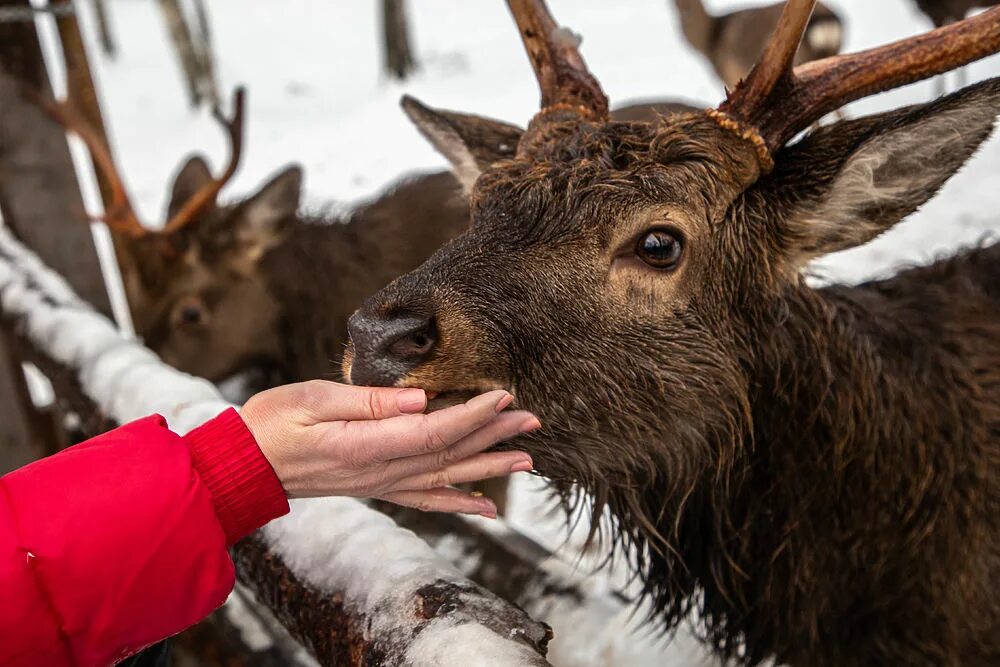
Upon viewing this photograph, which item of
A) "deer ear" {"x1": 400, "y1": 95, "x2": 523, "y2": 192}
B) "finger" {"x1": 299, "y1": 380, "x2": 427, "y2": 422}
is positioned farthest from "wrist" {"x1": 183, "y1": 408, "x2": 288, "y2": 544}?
"deer ear" {"x1": 400, "y1": 95, "x2": 523, "y2": 192}

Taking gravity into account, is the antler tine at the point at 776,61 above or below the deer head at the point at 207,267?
above

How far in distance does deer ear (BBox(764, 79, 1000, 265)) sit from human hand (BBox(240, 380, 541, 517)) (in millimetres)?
1007

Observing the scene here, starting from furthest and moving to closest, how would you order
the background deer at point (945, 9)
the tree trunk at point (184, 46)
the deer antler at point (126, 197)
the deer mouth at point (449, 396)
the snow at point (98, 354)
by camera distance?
the tree trunk at point (184, 46)
the background deer at point (945, 9)
the deer antler at point (126, 197)
the snow at point (98, 354)
the deer mouth at point (449, 396)

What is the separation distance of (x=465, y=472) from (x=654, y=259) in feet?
2.38

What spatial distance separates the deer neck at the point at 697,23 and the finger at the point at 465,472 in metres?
11.2

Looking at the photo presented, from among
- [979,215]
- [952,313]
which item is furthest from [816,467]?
[979,215]

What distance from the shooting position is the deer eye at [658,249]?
2.10 meters

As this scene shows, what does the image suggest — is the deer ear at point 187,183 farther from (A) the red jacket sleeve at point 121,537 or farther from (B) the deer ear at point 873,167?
(B) the deer ear at point 873,167

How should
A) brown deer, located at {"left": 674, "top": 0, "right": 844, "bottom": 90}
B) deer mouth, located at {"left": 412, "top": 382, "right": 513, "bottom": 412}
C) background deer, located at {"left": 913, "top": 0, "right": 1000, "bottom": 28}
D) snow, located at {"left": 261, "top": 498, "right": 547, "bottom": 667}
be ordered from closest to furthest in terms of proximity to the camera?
snow, located at {"left": 261, "top": 498, "right": 547, "bottom": 667} → deer mouth, located at {"left": 412, "top": 382, "right": 513, "bottom": 412} → brown deer, located at {"left": 674, "top": 0, "right": 844, "bottom": 90} → background deer, located at {"left": 913, "top": 0, "right": 1000, "bottom": 28}

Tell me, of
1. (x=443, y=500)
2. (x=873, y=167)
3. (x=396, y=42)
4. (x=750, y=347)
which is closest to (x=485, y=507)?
(x=443, y=500)

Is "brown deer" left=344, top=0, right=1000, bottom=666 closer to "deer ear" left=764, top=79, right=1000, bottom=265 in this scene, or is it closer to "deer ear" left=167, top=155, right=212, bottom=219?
"deer ear" left=764, top=79, right=1000, bottom=265

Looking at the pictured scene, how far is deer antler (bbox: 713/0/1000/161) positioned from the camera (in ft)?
6.69

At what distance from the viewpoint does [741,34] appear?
10938 mm

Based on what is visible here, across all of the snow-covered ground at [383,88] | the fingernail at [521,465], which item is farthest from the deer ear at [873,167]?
the snow-covered ground at [383,88]
